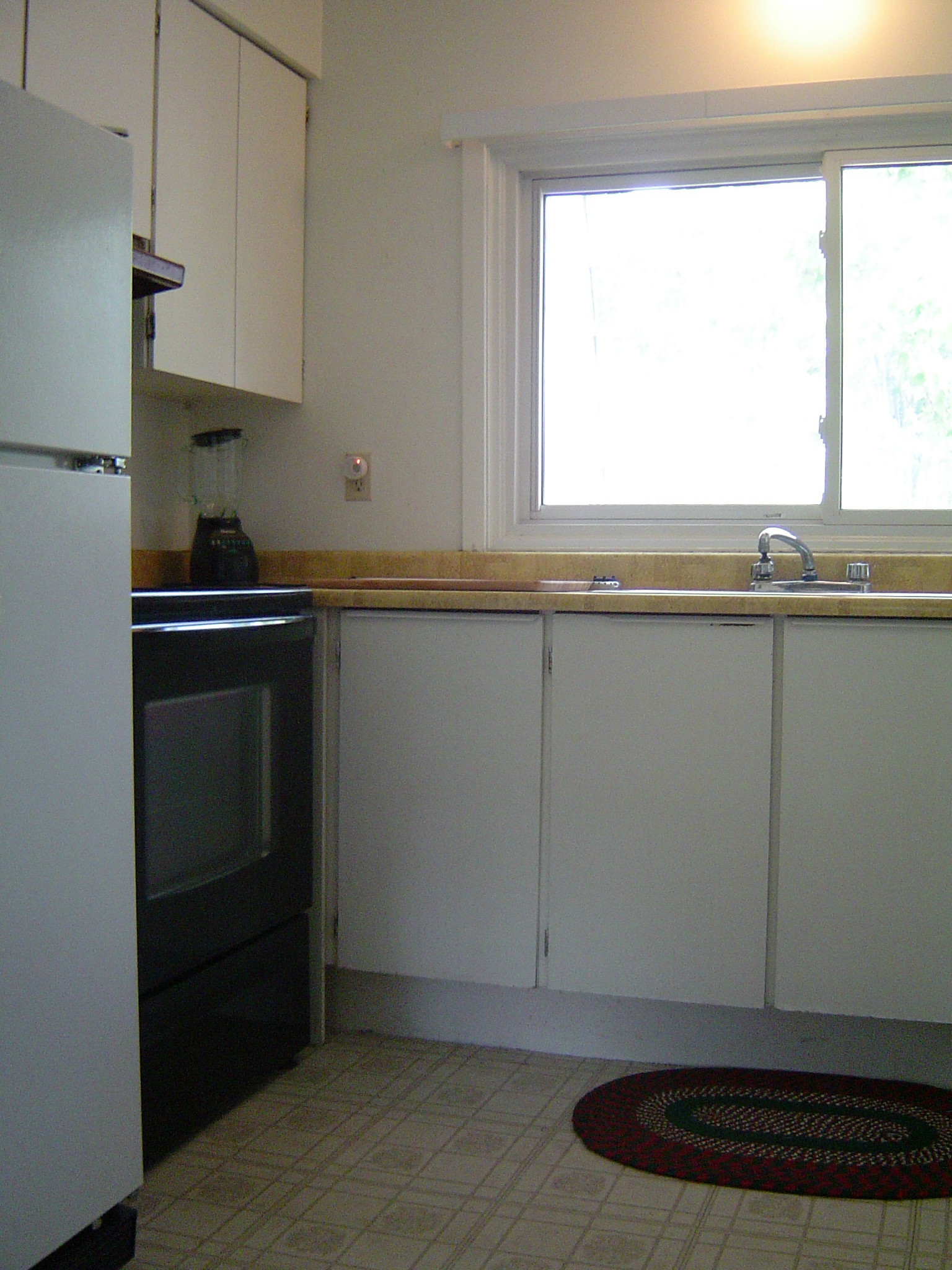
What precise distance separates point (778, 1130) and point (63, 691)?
133 cm

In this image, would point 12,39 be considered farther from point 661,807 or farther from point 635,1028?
point 635,1028

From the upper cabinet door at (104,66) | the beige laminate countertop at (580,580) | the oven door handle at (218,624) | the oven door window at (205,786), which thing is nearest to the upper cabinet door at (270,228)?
the upper cabinet door at (104,66)

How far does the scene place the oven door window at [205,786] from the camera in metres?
1.73

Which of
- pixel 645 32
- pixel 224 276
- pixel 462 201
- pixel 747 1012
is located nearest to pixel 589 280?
pixel 462 201

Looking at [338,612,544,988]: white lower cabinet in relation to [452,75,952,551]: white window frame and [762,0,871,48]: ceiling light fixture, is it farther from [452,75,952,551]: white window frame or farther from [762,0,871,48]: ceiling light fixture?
[762,0,871,48]: ceiling light fixture

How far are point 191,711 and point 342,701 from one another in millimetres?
513

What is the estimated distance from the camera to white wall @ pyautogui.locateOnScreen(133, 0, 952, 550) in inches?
107

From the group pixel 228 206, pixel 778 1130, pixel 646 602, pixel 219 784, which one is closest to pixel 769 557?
pixel 646 602

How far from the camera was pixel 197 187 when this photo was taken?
2459mm

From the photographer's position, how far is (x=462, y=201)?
277 centimetres

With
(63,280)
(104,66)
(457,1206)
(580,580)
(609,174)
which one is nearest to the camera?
(63,280)

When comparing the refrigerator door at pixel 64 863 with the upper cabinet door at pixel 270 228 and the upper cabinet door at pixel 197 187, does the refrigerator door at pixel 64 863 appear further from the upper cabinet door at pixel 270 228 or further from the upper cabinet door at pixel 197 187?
the upper cabinet door at pixel 270 228

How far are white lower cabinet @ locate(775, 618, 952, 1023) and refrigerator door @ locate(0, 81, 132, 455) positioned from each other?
1.20 meters

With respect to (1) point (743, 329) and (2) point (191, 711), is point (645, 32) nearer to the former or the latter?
(1) point (743, 329)
